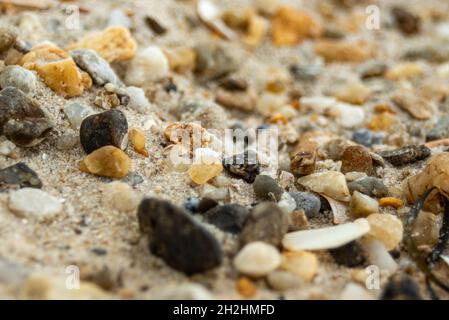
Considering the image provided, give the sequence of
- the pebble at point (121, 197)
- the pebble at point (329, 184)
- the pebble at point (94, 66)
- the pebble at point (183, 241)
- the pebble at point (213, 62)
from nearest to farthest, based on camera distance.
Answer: the pebble at point (183, 241) → the pebble at point (121, 197) → the pebble at point (329, 184) → the pebble at point (94, 66) → the pebble at point (213, 62)

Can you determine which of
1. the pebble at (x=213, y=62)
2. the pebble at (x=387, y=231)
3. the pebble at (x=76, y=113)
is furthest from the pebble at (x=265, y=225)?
the pebble at (x=213, y=62)

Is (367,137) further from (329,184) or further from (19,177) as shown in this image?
(19,177)

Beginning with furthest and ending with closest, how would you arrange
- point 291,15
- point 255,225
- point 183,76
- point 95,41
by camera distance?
point 291,15, point 183,76, point 95,41, point 255,225

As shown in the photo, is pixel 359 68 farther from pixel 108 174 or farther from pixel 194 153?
pixel 108 174

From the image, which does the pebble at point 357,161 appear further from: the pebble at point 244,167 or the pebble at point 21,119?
the pebble at point 21,119

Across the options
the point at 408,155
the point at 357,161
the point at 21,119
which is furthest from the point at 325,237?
the point at 21,119
